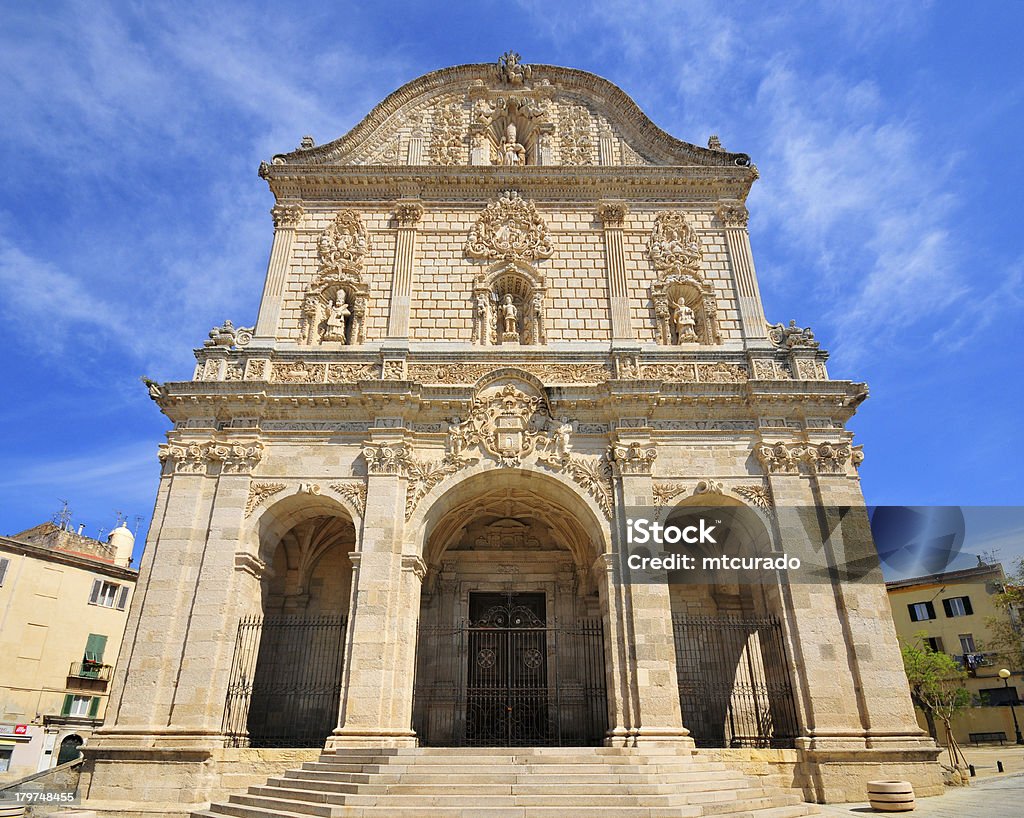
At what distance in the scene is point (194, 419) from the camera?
47.0ft

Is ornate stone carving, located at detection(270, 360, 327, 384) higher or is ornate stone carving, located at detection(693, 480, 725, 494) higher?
ornate stone carving, located at detection(270, 360, 327, 384)

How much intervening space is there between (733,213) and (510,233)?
6113mm

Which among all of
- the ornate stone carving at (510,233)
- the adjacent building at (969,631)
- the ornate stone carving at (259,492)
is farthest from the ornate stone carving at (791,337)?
the adjacent building at (969,631)

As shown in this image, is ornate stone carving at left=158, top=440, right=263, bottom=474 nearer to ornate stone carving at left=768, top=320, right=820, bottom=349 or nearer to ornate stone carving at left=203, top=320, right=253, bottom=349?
ornate stone carving at left=203, top=320, right=253, bottom=349

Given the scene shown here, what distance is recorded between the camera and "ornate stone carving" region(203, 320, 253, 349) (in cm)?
1533

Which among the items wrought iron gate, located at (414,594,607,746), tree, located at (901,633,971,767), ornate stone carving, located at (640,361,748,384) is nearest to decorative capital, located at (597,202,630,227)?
ornate stone carving, located at (640,361,748,384)

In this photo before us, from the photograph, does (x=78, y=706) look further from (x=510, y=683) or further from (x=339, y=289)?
(x=339, y=289)

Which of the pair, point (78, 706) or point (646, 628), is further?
A: point (78, 706)

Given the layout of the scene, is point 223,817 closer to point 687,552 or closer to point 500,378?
point 500,378

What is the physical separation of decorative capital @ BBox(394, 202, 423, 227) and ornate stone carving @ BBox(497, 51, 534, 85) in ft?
→ 18.8

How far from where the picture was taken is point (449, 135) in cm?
1919

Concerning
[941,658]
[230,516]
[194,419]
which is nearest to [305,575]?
[230,516]

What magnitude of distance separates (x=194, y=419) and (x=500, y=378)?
6828mm

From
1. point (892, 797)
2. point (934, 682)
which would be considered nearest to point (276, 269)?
point (892, 797)
